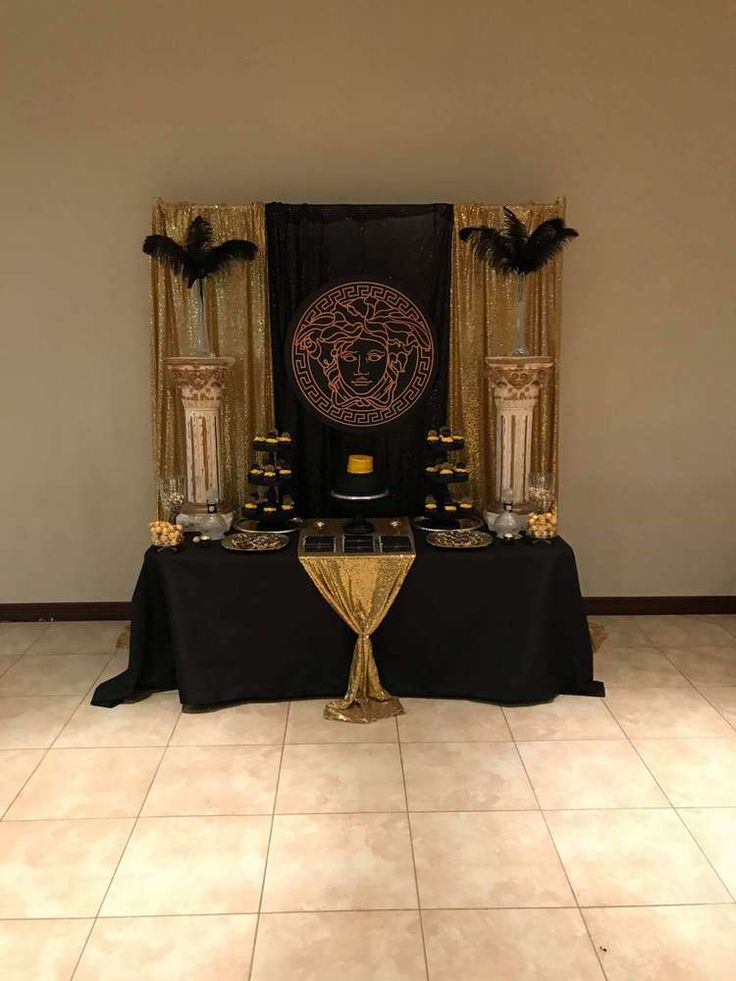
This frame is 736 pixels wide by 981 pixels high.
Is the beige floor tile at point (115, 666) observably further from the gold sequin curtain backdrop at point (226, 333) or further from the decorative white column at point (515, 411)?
the decorative white column at point (515, 411)

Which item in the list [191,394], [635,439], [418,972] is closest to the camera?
[418,972]

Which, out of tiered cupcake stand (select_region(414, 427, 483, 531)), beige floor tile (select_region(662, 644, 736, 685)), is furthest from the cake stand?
beige floor tile (select_region(662, 644, 736, 685))

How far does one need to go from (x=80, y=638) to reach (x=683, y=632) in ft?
10.4

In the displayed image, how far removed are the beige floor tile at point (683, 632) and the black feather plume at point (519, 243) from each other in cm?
198

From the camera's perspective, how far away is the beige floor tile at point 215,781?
2678 millimetres

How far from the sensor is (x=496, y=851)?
8.00 feet

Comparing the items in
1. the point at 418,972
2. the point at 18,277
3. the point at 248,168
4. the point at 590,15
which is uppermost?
the point at 590,15

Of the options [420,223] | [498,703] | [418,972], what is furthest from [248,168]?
[418,972]

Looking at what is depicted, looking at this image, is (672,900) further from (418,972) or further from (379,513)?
(379,513)

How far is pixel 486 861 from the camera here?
2.39m

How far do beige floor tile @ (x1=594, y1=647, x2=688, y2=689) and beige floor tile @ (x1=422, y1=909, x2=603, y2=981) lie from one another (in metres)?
1.57

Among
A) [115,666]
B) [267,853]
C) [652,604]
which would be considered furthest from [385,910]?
[652,604]

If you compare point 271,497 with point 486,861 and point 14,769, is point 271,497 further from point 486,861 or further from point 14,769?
point 486,861

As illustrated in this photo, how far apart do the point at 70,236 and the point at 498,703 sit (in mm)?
3058
